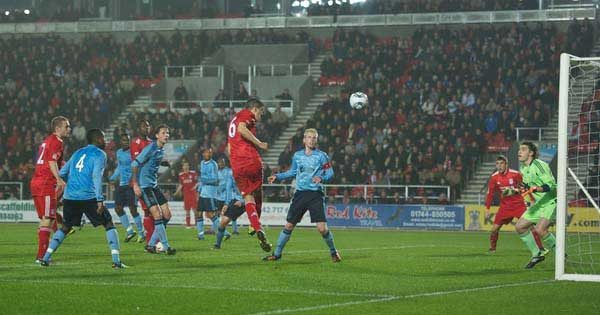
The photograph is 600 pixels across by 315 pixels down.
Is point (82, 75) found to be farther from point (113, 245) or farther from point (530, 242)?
point (530, 242)

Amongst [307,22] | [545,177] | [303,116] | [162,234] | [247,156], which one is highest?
[307,22]

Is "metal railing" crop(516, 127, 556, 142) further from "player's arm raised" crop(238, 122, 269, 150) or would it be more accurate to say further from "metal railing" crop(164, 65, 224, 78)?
"player's arm raised" crop(238, 122, 269, 150)

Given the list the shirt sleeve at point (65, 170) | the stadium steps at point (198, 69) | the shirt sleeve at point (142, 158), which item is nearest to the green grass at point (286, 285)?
the shirt sleeve at point (65, 170)

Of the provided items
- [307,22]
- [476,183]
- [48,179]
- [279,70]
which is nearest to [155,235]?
[48,179]

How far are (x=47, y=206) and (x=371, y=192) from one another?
73.4 ft

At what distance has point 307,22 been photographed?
1982 inches

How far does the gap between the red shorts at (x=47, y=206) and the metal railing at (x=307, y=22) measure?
33.7m

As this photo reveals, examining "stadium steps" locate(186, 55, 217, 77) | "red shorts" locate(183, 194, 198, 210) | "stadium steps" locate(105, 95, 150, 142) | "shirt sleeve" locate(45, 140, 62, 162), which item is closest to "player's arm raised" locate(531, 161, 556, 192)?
"shirt sleeve" locate(45, 140, 62, 162)

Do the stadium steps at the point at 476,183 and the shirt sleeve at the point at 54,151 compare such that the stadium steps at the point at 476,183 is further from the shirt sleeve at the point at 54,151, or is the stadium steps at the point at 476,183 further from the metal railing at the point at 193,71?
the shirt sleeve at the point at 54,151

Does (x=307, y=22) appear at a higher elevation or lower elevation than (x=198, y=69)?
higher

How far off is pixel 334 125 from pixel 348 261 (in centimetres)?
2417

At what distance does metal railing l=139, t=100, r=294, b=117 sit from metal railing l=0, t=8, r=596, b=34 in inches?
237

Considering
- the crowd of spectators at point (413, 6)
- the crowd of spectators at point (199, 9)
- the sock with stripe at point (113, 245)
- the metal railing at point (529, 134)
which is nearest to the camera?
the sock with stripe at point (113, 245)

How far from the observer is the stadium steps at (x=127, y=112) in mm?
46812
